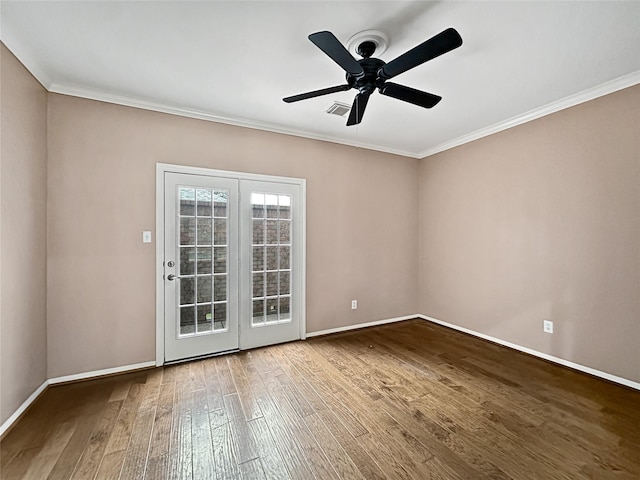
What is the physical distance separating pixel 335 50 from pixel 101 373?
336cm

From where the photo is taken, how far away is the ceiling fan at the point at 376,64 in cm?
151

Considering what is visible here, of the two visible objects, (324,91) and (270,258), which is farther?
(270,258)

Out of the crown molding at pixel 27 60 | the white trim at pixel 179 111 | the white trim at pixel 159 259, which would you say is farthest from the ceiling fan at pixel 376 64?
the crown molding at pixel 27 60

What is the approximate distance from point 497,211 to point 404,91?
7.55ft

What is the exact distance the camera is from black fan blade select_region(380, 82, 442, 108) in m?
1.97

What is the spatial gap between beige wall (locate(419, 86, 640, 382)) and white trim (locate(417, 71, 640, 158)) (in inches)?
2.3

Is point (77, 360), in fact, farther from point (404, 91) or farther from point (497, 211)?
point (497, 211)

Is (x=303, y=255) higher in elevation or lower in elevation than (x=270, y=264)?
higher

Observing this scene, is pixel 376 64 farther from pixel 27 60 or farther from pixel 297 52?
pixel 27 60

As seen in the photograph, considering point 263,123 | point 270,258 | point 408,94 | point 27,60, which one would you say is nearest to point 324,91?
point 408,94

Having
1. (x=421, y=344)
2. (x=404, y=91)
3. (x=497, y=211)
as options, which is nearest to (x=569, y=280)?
(x=497, y=211)

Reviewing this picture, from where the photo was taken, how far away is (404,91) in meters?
2.01

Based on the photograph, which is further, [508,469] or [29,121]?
[29,121]

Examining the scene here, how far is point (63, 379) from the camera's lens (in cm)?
255
